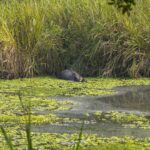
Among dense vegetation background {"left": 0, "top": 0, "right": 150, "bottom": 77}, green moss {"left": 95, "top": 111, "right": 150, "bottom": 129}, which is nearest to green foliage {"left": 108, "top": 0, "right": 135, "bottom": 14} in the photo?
green moss {"left": 95, "top": 111, "right": 150, "bottom": 129}

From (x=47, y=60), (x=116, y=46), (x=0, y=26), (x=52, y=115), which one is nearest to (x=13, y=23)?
(x=0, y=26)

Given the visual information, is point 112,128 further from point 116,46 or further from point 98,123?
point 116,46

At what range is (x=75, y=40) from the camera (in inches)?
443

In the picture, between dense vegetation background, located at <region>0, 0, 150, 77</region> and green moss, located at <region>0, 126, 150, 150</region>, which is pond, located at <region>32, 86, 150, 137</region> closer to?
green moss, located at <region>0, 126, 150, 150</region>

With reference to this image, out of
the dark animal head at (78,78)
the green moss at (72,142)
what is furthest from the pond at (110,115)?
the dark animal head at (78,78)

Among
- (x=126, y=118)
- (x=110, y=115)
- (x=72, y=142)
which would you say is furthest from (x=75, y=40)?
(x=72, y=142)

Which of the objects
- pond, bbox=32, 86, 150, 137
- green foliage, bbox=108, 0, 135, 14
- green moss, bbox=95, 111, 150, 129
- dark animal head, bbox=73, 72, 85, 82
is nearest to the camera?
green foliage, bbox=108, 0, 135, 14

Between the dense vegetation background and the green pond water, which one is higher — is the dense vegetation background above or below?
above

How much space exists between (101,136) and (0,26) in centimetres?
514

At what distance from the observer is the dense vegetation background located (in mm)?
10594

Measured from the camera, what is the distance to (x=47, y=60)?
10.8 m

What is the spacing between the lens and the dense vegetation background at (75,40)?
10594mm

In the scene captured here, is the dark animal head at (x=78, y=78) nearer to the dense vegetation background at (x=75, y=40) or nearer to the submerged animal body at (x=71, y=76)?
the submerged animal body at (x=71, y=76)

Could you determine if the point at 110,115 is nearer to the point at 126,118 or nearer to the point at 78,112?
the point at 126,118
